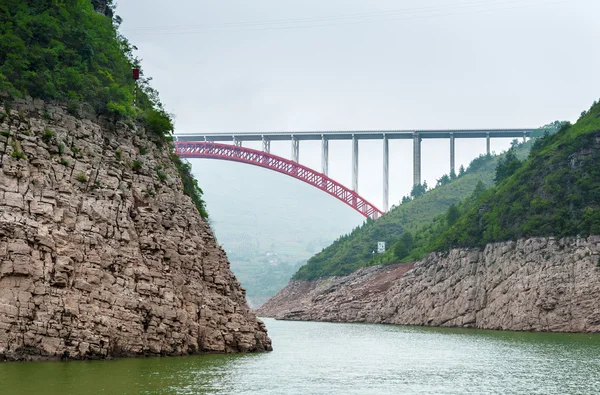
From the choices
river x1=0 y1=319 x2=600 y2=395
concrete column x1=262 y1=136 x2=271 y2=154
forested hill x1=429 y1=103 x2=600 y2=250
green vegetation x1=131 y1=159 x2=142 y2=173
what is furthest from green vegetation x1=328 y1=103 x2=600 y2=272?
concrete column x1=262 y1=136 x2=271 y2=154

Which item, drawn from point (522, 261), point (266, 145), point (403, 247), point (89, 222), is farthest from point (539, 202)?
point (266, 145)

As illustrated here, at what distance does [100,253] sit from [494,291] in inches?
2039

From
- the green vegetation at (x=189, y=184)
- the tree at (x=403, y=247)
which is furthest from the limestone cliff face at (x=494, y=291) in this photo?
the green vegetation at (x=189, y=184)

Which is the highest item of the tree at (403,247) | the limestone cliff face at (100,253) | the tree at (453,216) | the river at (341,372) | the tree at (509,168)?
the tree at (509,168)

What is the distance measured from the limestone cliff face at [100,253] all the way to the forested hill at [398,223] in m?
78.9

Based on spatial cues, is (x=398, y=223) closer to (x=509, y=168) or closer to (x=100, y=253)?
(x=509, y=168)

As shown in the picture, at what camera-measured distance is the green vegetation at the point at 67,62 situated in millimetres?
42625

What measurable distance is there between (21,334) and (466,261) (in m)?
61.7

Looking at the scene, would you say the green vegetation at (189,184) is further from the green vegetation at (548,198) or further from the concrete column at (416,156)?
the concrete column at (416,156)

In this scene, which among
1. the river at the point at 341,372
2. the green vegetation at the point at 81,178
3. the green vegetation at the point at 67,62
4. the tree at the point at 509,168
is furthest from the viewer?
the tree at the point at 509,168

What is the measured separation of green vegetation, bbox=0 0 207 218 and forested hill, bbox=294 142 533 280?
251ft

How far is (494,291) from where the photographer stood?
82688 millimetres

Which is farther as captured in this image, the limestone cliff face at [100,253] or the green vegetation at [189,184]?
the green vegetation at [189,184]

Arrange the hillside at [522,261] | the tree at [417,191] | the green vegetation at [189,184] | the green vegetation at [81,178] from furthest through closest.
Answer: the tree at [417,191] → the hillside at [522,261] → the green vegetation at [189,184] → the green vegetation at [81,178]
